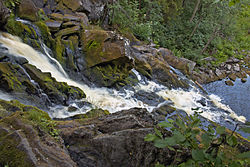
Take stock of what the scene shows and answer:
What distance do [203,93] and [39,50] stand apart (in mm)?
9907

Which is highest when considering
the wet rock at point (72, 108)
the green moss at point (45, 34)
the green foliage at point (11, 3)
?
the green foliage at point (11, 3)

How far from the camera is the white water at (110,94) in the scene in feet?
21.7

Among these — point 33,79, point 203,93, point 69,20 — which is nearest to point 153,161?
point 33,79

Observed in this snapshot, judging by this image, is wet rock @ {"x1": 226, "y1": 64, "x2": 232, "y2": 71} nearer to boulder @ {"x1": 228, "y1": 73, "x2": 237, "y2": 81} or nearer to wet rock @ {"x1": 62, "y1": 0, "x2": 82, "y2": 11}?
boulder @ {"x1": 228, "y1": 73, "x2": 237, "y2": 81}

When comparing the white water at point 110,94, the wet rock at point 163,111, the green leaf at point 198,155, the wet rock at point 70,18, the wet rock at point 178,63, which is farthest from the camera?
the wet rock at point 178,63

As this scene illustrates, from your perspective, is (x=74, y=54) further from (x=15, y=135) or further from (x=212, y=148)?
(x=212, y=148)

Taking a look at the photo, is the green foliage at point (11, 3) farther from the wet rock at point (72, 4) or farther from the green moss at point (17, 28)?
the wet rock at point (72, 4)

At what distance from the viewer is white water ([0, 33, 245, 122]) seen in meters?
6.63

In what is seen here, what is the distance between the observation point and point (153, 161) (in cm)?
247

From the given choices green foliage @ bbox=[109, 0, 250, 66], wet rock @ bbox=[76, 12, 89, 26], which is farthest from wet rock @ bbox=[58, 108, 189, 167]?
green foliage @ bbox=[109, 0, 250, 66]

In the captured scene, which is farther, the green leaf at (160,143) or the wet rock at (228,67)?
the wet rock at (228,67)

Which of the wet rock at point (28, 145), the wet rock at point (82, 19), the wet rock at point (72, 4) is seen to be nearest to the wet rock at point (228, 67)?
the wet rock at point (82, 19)

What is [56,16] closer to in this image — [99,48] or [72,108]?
[99,48]

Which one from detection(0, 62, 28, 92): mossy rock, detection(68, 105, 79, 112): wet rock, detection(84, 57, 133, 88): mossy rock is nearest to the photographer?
detection(0, 62, 28, 92): mossy rock
